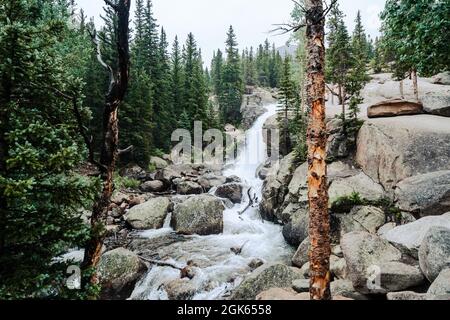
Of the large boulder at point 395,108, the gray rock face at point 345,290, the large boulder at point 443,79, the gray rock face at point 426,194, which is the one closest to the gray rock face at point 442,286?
the gray rock face at point 345,290

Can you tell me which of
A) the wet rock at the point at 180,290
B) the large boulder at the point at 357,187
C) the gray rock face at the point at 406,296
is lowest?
the wet rock at the point at 180,290

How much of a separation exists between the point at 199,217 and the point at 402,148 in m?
11.3

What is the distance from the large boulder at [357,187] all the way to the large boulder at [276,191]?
434 centimetres

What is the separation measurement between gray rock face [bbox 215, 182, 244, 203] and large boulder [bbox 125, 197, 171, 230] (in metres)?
5.73

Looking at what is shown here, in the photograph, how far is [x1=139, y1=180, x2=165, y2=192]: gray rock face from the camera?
26.2 meters

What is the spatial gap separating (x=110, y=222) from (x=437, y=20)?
1839 cm

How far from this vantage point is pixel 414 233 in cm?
1002

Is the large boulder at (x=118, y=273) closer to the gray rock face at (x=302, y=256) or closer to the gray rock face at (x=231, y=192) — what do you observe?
the gray rock face at (x=302, y=256)

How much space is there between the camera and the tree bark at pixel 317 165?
4812mm

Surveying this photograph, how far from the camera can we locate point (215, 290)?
35.2 feet

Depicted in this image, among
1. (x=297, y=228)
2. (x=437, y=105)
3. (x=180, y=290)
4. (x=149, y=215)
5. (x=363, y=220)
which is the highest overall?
(x=437, y=105)

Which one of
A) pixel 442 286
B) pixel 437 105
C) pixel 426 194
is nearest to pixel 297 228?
pixel 426 194

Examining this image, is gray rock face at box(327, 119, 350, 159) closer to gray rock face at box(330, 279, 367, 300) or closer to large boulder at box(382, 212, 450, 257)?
large boulder at box(382, 212, 450, 257)

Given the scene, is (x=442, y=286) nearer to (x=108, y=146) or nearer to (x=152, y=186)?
→ (x=108, y=146)
